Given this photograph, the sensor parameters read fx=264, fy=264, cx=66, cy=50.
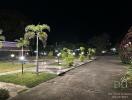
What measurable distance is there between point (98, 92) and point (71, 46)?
7296cm

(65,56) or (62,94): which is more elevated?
(65,56)

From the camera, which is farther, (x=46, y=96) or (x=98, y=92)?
(x=98, y=92)

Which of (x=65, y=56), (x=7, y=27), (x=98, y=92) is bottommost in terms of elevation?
(x=98, y=92)

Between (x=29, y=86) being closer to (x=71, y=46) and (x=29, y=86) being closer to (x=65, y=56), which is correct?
(x=65, y=56)

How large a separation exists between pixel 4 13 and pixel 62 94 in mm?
64829

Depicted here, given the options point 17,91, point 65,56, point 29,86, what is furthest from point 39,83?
point 65,56

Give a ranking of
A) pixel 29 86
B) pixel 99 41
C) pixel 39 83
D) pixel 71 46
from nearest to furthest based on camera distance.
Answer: pixel 29 86
pixel 39 83
pixel 71 46
pixel 99 41

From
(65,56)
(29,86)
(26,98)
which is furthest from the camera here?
(65,56)

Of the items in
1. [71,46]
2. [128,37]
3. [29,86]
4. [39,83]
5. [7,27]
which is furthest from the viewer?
[71,46]

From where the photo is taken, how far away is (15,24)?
75.1 metres

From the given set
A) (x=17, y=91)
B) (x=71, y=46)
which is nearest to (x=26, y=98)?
(x=17, y=91)

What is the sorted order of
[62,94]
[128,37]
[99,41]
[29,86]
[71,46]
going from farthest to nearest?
[99,41]
[71,46]
[128,37]
[29,86]
[62,94]

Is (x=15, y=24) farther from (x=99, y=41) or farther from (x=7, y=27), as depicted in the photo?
(x=99, y=41)

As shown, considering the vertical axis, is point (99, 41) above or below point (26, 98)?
above
